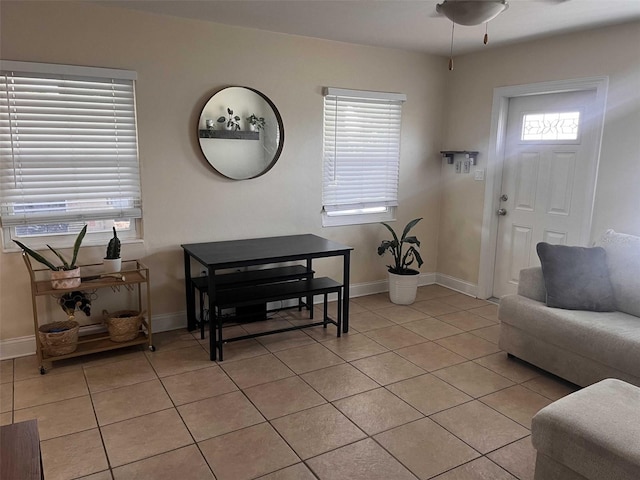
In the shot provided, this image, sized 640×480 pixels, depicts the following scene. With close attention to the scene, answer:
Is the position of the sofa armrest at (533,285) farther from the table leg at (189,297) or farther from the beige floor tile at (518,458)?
the table leg at (189,297)

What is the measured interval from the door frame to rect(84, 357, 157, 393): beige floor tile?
3.17 meters

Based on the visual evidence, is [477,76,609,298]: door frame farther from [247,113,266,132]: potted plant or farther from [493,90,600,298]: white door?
[247,113,266,132]: potted plant

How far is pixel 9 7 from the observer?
9.48 feet

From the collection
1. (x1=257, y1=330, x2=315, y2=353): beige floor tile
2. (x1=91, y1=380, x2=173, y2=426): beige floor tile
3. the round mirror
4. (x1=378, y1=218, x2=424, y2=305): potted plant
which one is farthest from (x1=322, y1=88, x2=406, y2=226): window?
(x1=91, y1=380, x2=173, y2=426): beige floor tile

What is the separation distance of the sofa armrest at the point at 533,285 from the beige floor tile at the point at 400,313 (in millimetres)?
1051

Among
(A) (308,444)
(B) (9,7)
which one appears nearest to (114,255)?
(B) (9,7)

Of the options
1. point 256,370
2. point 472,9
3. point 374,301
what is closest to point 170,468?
point 256,370

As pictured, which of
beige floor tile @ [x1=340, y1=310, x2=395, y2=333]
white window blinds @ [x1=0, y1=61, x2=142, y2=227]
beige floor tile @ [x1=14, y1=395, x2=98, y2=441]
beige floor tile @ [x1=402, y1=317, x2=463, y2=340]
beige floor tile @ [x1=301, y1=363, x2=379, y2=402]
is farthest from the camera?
beige floor tile @ [x1=340, y1=310, x2=395, y2=333]

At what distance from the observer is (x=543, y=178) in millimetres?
4023

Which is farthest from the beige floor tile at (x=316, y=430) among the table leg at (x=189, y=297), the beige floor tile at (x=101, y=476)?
the table leg at (x=189, y=297)

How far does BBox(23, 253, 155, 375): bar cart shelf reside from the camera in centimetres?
296

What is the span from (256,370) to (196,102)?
6.69 feet

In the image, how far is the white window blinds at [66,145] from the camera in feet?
9.86

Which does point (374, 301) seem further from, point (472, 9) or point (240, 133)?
point (472, 9)
